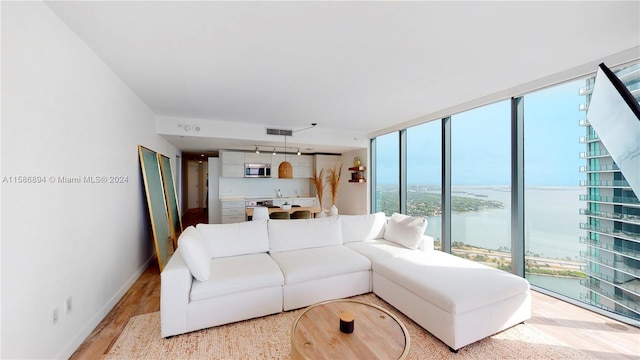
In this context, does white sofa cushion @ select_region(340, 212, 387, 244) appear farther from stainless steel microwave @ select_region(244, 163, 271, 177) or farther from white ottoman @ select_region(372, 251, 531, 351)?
stainless steel microwave @ select_region(244, 163, 271, 177)

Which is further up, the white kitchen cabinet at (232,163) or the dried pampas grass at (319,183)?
the white kitchen cabinet at (232,163)

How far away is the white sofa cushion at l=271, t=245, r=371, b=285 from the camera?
2.58 metres

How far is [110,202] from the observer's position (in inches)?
103

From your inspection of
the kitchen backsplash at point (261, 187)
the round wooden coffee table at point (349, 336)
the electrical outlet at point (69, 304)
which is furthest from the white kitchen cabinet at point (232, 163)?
the round wooden coffee table at point (349, 336)

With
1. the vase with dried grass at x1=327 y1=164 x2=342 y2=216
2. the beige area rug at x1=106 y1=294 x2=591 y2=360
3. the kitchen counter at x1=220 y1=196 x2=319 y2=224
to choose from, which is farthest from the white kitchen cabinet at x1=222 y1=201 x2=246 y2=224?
the beige area rug at x1=106 y1=294 x2=591 y2=360

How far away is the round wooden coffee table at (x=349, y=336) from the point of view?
1.48m

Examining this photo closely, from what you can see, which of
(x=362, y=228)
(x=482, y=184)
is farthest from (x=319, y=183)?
(x=482, y=184)

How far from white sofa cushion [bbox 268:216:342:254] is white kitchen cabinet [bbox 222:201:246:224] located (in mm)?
3592

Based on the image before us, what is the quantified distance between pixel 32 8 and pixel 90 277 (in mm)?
2071

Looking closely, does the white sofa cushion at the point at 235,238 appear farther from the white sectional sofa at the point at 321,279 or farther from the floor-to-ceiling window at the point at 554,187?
the floor-to-ceiling window at the point at 554,187

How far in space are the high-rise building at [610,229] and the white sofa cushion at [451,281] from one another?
1.15 m

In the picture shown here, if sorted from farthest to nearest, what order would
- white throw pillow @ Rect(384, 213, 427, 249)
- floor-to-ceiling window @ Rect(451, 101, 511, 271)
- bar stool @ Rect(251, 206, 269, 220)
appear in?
bar stool @ Rect(251, 206, 269, 220), floor-to-ceiling window @ Rect(451, 101, 511, 271), white throw pillow @ Rect(384, 213, 427, 249)

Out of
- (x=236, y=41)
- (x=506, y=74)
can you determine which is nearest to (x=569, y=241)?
(x=506, y=74)

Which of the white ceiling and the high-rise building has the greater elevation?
the white ceiling
